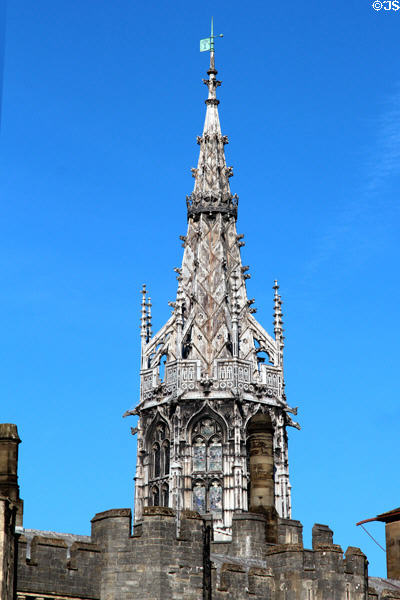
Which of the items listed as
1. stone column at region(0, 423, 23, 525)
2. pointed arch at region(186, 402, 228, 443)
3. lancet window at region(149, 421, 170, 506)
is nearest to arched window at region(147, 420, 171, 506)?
lancet window at region(149, 421, 170, 506)

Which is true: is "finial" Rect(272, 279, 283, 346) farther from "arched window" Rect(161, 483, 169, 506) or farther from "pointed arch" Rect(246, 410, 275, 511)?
"pointed arch" Rect(246, 410, 275, 511)

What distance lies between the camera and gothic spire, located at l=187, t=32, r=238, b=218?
102875 mm

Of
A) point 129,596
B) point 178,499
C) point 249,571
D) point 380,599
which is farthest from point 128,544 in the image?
point 178,499

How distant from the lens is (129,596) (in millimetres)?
44469

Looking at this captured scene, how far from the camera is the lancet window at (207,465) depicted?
93438mm

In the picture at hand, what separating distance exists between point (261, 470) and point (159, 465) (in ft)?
105

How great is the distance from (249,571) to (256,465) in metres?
16.3

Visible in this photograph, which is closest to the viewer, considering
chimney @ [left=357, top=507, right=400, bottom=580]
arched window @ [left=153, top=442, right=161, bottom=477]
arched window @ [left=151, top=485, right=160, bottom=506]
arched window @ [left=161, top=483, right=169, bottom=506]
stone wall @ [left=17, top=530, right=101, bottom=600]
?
stone wall @ [left=17, top=530, right=101, bottom=600]

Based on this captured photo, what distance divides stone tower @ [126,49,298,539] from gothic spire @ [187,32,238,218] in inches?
2.4

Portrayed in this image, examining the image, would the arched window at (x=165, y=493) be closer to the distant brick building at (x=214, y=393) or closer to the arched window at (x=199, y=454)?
the distant brick building at (x=214, y=393)

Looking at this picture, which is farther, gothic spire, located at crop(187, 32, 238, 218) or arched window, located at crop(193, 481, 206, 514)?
gothic spire, located at crop(187, 32, 238, 218)

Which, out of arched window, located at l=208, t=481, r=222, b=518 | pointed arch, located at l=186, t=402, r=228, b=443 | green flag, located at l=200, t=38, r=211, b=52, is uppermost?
green flag, located at l=200, t=38, r=211, b=52

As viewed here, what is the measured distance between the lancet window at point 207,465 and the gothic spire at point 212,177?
14883 millimetres

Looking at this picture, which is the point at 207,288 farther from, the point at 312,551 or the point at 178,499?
the point at 312,551
